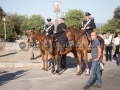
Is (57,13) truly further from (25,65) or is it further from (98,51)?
(98,51)

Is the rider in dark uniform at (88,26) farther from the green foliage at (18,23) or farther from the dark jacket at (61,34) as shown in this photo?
the green foliage at (18,23)

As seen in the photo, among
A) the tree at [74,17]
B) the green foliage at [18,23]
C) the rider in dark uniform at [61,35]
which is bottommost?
the rider in dark uniform at [61,35]

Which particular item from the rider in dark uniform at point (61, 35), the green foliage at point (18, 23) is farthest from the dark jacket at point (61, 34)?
the green foliage at point (18, 23)

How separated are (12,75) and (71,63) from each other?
5674mm

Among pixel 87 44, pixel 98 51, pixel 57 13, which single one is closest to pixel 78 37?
pixel 87 44

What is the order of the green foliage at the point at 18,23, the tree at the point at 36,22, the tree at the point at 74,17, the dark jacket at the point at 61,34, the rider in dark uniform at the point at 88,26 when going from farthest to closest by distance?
the tree at the point at 36,22 → the tree at the point at 74,17 → the green foliage at the point at 18,23 → the rider in dark uniform at the point at 88,26 → the dark jacket at the point at 61,34

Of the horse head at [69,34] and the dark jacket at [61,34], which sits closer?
the horse head at [69,34]

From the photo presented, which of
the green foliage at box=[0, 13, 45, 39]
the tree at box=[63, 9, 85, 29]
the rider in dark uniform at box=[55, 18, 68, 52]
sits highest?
the tree at box=[63, 9, 85, 29]

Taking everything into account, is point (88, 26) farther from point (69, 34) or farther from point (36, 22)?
point (36, 22)

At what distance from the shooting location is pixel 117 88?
29.0 ft

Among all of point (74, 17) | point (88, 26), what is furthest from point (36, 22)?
point (88, 26)

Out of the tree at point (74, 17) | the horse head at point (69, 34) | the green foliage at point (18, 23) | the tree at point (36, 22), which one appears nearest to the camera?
the horse head at point (69, 34)

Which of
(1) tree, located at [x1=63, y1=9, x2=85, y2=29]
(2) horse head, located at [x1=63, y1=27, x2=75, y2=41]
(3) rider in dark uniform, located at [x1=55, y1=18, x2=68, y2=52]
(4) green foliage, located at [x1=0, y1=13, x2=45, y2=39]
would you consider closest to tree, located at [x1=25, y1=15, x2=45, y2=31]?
(4) green foliage, located at [x1=0, y1=13, x2=45, y2=39]

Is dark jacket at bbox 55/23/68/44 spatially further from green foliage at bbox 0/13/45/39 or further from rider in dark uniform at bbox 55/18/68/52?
green foliage at bbox 0/13/45/39
